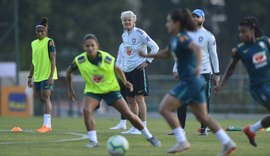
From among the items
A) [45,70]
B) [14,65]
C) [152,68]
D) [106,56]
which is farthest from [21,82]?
[106,56]

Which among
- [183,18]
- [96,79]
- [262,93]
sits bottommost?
[262,93]

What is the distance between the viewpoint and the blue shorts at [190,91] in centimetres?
1167

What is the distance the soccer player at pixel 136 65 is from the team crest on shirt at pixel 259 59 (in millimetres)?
4159

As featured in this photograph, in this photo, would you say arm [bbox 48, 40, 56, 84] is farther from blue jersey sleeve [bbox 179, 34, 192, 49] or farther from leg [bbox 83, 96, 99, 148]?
blue jersey sleeve [bbox 179, 34, 192, 49]

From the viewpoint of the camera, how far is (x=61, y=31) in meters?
55.0

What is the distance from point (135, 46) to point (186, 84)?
5.08 meters

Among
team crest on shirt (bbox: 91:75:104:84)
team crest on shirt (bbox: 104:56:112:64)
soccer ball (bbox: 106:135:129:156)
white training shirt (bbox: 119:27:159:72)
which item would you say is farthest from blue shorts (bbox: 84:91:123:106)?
white training shirt (bbox: 119:27:159:72)

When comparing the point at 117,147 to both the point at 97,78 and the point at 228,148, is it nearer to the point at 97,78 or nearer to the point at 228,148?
the point at 228,148

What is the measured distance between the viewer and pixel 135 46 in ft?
54.7

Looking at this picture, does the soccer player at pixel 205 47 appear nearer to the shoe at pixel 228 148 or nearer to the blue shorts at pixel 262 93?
the blue shorts at pixel 262 93

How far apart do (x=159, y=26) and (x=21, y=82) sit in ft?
61.6

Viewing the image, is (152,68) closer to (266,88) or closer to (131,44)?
(131,44)

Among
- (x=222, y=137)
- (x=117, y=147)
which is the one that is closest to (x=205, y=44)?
(x=222, y=137)

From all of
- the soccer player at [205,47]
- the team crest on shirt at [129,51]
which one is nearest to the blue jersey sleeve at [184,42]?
the soccer player at [205,47]
